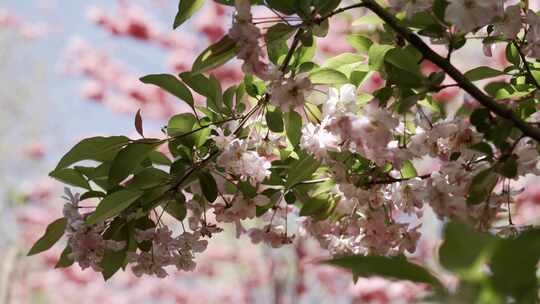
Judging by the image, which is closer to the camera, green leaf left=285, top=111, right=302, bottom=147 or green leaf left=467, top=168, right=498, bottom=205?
green leaf left=467, top=168, right=498, bottom=205

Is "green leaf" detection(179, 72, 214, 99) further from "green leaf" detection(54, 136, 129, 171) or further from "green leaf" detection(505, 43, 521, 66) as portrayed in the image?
"green leaf" detection(505, 43, 521, 66)

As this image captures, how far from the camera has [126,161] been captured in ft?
2.42

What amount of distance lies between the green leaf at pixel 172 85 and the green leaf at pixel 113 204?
131 millimetres

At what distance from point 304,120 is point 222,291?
5.21 meters

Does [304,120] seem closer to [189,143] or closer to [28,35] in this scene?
[189,143]

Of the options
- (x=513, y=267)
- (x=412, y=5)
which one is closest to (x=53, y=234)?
(x=412, y=5)

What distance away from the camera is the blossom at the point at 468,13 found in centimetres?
59

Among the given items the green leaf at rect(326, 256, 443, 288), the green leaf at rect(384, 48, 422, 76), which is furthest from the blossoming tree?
the green leaf at rect(326, 256, 443, 288)

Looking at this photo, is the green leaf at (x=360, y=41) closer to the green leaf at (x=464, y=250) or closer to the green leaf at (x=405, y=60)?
the green leaf at (x=405, y=60)

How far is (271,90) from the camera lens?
676 mm

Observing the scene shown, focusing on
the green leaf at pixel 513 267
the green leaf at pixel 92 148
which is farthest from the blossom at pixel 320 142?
the green leaf at pixel 513 267

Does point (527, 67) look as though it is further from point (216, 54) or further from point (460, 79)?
point (216, 54)

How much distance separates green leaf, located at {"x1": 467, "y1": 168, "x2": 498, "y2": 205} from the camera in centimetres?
64

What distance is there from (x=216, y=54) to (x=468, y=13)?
0.23m
